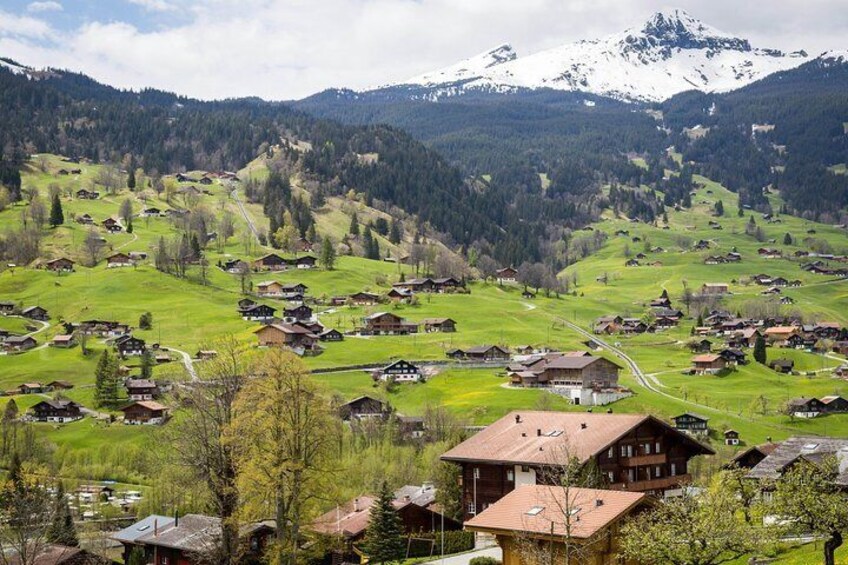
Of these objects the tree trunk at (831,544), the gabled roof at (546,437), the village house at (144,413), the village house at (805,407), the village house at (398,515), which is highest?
the tree trunk at (831,544)

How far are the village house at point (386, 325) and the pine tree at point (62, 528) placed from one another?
359ft

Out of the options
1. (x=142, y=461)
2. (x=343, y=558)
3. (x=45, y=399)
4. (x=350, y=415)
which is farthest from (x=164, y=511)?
(x=45, y=399)

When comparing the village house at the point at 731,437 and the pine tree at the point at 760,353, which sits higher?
the pine tree at the point at 760,353

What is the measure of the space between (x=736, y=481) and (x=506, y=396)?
3501 inches

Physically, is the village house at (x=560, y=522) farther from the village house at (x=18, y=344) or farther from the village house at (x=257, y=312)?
the village house at (x=257, y=312)

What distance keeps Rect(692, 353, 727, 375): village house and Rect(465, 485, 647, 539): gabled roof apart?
131425 mm

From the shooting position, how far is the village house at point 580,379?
150 metres

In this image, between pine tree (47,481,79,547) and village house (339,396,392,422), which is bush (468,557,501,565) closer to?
pine tree (47,481,79,547)

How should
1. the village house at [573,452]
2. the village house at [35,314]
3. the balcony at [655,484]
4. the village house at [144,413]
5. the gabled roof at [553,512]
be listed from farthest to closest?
1. the village house at [35,314]
2. the village house at [144,413]
3. the balcony at [655,484]
4. the village house at [573,452]
5. the gabled roof at [553,512]

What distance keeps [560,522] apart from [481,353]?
133787 millimetres

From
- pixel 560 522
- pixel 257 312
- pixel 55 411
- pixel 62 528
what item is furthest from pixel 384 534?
pixel 257 312

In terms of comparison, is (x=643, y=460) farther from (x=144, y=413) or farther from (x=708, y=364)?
(x=708, y=364)

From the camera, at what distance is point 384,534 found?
63.9 m

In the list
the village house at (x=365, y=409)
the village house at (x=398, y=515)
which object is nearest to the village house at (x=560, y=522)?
the village house at (x=398, y=515)
